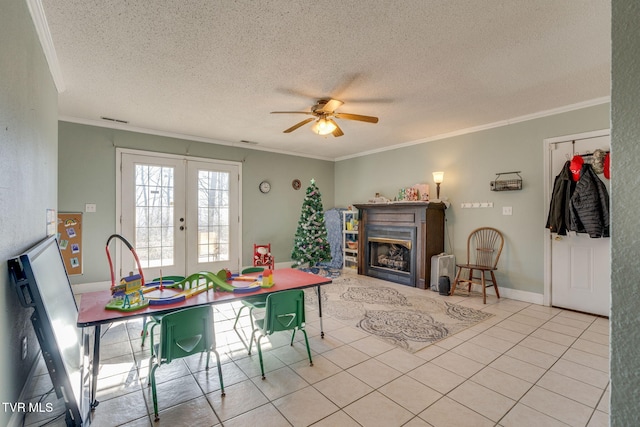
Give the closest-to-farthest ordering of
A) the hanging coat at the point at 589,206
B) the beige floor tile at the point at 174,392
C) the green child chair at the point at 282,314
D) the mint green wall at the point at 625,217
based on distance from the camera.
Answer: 1. the mint green wall at the point at 625,217
2. the beige floor tile at the point at 174,392
3. the green child chair at the point at 282,314
4. the hanging coat at the point at 589,206

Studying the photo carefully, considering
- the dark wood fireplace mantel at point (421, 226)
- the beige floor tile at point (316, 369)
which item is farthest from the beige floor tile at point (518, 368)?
the dark wood fireplace mantel at point (421, 226)

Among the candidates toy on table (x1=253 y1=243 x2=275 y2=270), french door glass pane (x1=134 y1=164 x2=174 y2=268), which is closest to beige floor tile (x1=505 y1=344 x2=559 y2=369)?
toy on table (x1=253 y1=243 x2=275 y2=270)

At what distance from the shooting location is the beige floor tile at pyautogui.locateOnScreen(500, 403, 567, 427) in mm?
1819

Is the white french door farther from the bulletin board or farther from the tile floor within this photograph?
the tile floor

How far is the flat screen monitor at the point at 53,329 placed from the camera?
160cm

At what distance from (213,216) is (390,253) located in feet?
11.2

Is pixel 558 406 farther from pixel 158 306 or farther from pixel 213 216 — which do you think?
pixel 213 216

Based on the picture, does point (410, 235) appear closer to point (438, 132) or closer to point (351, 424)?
point (438, 132)

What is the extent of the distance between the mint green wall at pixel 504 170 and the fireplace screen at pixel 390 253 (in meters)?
0.72

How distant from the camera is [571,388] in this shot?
7.15 ft

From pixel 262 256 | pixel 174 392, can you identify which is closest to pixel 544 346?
pixel 174 392

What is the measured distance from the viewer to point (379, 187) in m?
6.32

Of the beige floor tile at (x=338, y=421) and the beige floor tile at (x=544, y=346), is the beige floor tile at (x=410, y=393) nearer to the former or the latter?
the beige floor tile at (x=338, y=421)

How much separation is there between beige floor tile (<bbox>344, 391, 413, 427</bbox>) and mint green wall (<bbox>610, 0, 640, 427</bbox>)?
1.42 metres
